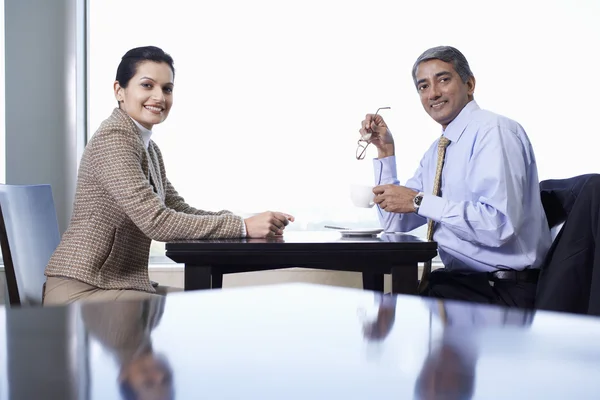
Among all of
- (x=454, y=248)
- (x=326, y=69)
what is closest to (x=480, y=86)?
(x=326, y=69)

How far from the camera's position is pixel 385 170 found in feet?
9.36

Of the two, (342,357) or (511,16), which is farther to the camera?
(511,16)

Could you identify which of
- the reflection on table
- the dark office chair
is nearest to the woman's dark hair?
the dark office chair

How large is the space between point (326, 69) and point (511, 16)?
983 mm

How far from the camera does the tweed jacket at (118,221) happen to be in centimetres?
205

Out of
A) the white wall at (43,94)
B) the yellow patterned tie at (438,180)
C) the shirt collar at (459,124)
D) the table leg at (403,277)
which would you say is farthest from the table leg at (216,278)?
the white wall at (43,94)

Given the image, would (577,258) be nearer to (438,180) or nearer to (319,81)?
(438,180)

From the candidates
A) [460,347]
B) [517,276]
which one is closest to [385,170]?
[517,276]

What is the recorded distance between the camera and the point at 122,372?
0.43 m

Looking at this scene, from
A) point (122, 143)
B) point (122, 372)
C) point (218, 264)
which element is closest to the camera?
point (122, 372)

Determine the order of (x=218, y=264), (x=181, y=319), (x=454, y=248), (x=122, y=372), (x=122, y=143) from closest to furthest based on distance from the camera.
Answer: (x=122, y=372) → (x=181, y=319) → (x=218, y=264) → (x=122, y=143) → (x=454, y=248)

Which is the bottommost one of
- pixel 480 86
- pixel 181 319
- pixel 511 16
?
pixel 181 319

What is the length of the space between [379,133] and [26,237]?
1.35 meters

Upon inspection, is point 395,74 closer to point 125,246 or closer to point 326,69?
point 326,69
